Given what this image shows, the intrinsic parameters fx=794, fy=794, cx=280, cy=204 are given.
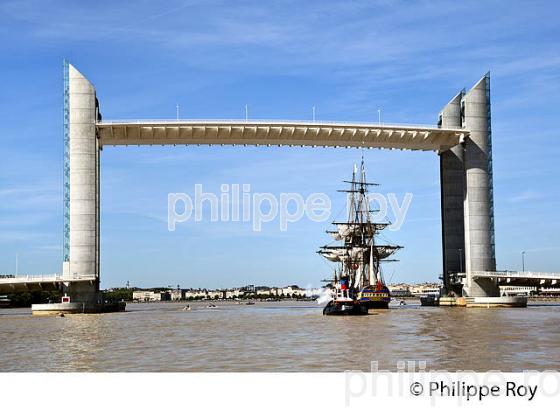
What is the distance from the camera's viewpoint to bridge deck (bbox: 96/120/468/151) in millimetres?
86000

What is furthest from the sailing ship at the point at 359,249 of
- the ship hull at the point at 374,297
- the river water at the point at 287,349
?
the river water at the point at 287,349

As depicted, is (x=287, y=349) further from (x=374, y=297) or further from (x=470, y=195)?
(x=374, y=297)

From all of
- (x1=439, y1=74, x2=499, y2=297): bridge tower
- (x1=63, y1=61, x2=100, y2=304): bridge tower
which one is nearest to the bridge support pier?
(x1=63, y1=61, x2=100, y2=304): bridge tower

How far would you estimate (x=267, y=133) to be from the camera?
88.8 metres

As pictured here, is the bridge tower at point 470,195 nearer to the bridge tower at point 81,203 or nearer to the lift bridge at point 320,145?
the lift bridge at point 320,145

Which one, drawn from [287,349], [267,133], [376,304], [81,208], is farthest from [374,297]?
[287,349]

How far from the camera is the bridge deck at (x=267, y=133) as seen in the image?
86000 millimetres

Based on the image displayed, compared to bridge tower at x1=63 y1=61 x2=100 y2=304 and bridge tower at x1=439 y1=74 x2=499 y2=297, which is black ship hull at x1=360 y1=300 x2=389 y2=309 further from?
bridge tower at x1=63 y1=61 x2=100 y2=304

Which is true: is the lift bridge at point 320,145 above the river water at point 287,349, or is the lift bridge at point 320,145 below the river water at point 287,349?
above

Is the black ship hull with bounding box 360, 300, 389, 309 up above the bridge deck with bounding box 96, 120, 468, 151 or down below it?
below

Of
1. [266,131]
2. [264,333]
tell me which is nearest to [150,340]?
[264,333]

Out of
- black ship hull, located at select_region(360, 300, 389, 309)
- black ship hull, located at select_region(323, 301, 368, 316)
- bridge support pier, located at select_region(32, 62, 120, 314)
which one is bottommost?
black ship hull, located at select_region(360, 300, 389, 309)
